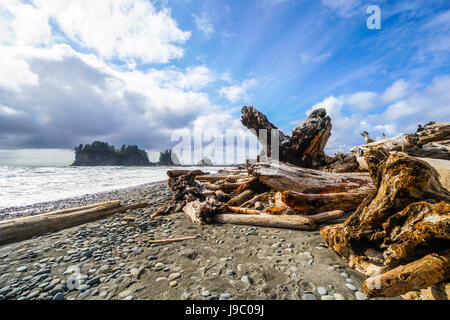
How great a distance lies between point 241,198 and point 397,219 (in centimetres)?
511

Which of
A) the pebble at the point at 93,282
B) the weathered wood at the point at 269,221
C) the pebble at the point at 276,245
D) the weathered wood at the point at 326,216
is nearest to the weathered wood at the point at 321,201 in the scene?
the weathered wood at the point at 326,216

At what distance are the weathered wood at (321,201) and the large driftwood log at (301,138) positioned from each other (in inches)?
155

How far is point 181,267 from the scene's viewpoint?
3.15 m

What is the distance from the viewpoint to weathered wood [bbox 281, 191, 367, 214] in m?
4.77

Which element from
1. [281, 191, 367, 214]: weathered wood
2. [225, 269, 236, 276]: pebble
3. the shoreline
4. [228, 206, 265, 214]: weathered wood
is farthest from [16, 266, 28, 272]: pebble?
the shoreline

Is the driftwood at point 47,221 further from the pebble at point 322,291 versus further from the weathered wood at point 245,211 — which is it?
the pebble at point 322,291

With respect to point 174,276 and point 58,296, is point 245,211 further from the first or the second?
point 58,296

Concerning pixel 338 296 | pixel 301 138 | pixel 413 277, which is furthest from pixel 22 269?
pixel 301 138

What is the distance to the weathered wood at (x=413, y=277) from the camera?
1909mm

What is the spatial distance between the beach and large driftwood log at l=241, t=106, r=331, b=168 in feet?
18.3

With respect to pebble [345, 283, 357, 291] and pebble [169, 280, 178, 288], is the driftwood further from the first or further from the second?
pebble [345, 283, 357, 291]

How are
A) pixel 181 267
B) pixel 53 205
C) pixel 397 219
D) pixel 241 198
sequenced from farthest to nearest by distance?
pixel 53 205 → pixel 241 198 → pixel 181 267 → pixel 397 219

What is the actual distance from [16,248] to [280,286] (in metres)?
6.04

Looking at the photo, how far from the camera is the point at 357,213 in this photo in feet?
9.86
